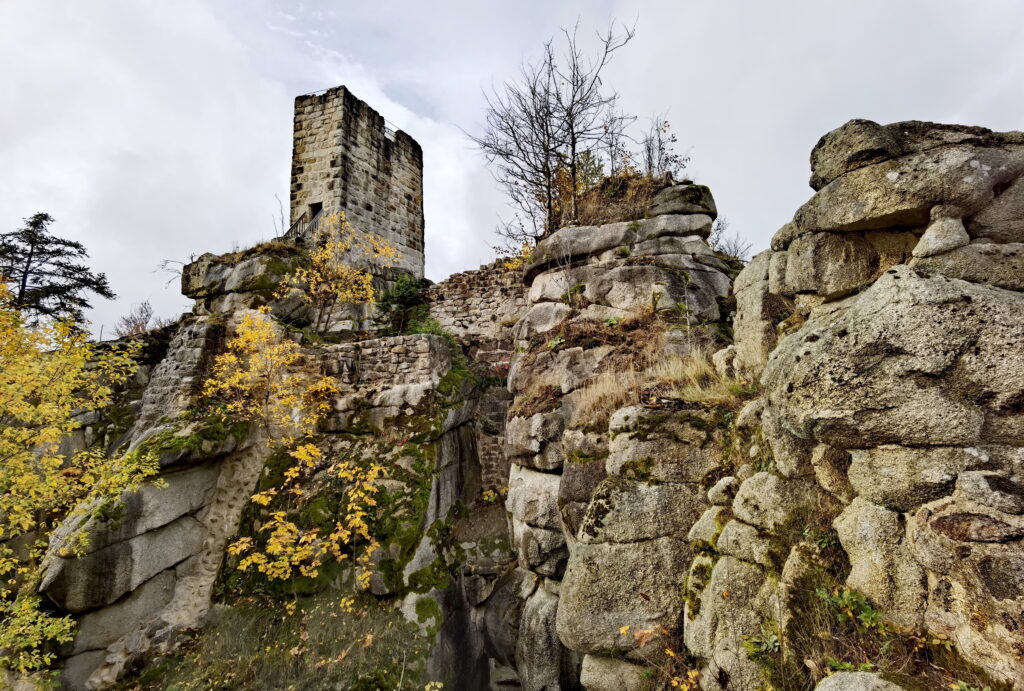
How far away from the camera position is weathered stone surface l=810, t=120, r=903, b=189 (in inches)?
Result: 157

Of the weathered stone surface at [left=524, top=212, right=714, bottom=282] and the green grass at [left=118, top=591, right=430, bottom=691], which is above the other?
the weathered stone surface at [left=524, top=212, right=714, bottom=282]

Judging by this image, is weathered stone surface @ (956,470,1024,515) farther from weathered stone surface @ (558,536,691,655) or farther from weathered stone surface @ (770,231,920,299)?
weathered stone surface @ (558,536,691,655)

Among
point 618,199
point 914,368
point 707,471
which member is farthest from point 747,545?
point 618,199

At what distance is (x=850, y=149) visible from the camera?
165 inches

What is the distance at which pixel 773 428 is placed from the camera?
3.79 m

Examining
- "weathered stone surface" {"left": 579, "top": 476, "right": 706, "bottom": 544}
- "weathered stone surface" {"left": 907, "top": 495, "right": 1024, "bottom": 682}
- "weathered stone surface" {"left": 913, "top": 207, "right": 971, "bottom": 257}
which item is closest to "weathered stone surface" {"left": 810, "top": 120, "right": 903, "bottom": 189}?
"weathered stone surface" {"left": 913, "top": 207, "right": 971, "bottom": 257}

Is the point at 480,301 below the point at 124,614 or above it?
above

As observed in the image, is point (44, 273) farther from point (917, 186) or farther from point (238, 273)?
point (917, 186)

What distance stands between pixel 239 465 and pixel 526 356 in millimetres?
6382

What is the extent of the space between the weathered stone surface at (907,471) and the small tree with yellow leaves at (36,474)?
393 inches

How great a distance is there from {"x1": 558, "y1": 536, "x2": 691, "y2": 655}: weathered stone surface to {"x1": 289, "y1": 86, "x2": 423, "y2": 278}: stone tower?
13.1m

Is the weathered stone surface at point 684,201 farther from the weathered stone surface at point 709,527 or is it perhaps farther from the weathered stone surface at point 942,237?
the weathered stone surface at point 709,527

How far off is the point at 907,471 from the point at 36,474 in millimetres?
11437

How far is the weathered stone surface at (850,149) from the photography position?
3994mm
